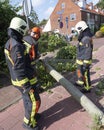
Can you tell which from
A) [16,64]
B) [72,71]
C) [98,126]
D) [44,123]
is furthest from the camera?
[72,71]

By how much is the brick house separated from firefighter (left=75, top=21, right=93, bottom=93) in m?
34.0

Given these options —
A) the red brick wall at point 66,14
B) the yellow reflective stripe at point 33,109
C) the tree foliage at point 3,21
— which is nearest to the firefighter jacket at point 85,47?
the yellow reflective stripe at point 33,109

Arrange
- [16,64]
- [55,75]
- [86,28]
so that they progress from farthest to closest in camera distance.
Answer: [55,75] < [86,28] < [16,64]

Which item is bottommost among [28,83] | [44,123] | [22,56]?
[44,123]

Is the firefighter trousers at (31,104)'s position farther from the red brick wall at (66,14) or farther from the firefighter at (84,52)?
the red brick wall at (66,14)

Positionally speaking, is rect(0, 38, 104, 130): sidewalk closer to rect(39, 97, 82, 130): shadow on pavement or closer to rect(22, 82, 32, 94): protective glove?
rect(39, 97, 82, 130): shadow on pavement

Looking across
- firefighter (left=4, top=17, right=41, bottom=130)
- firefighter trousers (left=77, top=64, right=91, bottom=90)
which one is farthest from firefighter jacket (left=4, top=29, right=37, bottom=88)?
firefighter trousers (left=77, top=64, right=91, bottom=90)

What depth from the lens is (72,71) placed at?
7516 mm

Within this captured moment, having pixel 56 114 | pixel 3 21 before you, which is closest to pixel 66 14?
pixel 3 21

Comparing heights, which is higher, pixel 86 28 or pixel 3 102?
pixel 86 28

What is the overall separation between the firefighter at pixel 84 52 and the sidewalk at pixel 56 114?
42 cm

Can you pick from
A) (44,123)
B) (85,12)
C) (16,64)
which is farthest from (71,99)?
(85,12)

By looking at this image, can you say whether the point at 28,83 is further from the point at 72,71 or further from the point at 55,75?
the point at 72,71

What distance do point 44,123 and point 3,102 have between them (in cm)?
160
